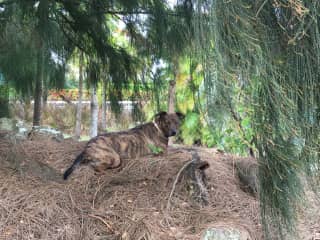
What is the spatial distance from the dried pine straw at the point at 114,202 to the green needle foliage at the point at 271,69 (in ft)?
5.38

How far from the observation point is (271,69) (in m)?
1.72

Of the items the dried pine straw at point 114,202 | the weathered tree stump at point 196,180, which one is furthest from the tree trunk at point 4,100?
the weathered tree stump at point 196,180

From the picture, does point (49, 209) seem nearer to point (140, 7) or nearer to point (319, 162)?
point (140, 7)

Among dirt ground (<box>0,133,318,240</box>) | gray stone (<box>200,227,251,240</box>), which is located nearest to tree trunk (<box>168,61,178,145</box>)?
dirt ground (<box>0,133,318,240</box>)

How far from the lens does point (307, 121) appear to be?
190 cm

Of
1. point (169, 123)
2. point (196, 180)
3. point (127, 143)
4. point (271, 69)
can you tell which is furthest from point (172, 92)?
point (271, 69)

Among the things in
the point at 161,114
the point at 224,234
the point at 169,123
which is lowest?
the point at 224,234

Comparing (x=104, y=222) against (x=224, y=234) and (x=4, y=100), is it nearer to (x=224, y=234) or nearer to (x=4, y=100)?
(x=224, y=234)

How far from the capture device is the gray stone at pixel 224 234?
10.8 ft

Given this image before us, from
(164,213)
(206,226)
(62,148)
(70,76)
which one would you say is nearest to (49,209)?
(164,213)

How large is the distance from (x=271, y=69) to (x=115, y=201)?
2.33 metres

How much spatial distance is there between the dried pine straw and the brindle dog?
5.4 inches

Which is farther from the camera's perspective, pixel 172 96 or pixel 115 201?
pixel 172 96

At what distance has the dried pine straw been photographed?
10.9 feet
